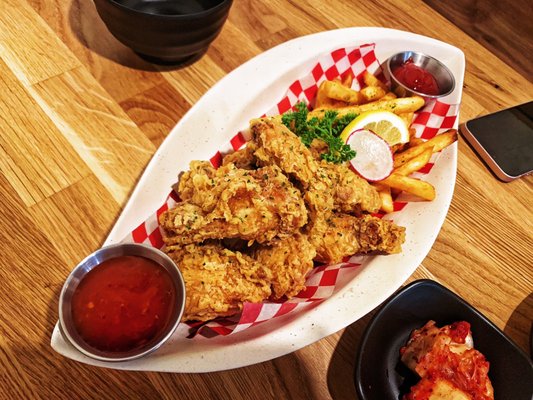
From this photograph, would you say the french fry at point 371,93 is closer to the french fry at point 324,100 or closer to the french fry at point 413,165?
the french fry at point 324,100

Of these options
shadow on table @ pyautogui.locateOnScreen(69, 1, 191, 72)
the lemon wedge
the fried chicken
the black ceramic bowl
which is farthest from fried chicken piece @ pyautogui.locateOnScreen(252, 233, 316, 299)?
shadow on table @ pyautogui.locateOnScreen(69, 1, 191, 72)

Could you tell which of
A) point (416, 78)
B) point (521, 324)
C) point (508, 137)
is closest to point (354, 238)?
Result: point (521, 324)

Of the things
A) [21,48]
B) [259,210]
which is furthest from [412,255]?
[21,48]

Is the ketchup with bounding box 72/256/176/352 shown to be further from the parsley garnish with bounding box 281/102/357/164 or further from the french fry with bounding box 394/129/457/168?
the french fry with bounding box 394/129/457/168

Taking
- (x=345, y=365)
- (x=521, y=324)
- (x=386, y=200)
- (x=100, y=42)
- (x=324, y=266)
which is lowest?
(x=521, y=324)

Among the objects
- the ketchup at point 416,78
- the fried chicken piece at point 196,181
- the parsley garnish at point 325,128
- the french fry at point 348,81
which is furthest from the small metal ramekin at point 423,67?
the fried chicken piece at point 196,181

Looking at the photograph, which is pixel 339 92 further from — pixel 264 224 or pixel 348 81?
pixel 264 224
